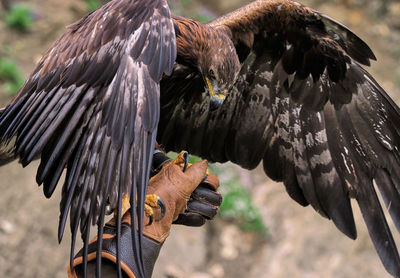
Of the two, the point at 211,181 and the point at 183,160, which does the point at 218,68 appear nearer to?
the point at 183,160

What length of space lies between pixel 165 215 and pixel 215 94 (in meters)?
0.94

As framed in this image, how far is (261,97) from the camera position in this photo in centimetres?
482

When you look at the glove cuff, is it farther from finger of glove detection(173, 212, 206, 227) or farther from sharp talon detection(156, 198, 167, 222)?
finger of glove detection(173, 212, 206, 227)

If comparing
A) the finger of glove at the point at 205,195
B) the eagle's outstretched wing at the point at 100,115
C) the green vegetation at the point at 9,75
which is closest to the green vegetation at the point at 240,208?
the green vegetation at the point at 9,75

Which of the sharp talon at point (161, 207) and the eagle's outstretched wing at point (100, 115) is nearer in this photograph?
the eagle's outstretched wing at point (100, 115)

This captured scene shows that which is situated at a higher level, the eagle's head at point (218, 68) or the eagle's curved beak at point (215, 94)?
the eagle's head at point (218, 68)

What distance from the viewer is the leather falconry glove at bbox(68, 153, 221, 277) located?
3.26 metres

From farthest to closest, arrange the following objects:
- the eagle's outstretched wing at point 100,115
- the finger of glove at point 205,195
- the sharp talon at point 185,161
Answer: the finger of glove at point 205,195, the sharp talon at point 185,161, the eagle's outstretched wing at point 100,115

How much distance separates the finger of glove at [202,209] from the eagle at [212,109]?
21.5 inches

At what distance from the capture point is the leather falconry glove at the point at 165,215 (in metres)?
3.26

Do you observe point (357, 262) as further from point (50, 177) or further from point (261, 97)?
point (50, 177)

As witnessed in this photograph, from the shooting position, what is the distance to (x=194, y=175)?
398cm

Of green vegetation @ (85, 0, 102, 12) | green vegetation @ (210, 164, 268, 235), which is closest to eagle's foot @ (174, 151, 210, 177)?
green vegetation @ (210, 164, 268, 235)

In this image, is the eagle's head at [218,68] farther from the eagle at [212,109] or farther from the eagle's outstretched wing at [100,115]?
the eagle's outstretched wing at [100,115]
